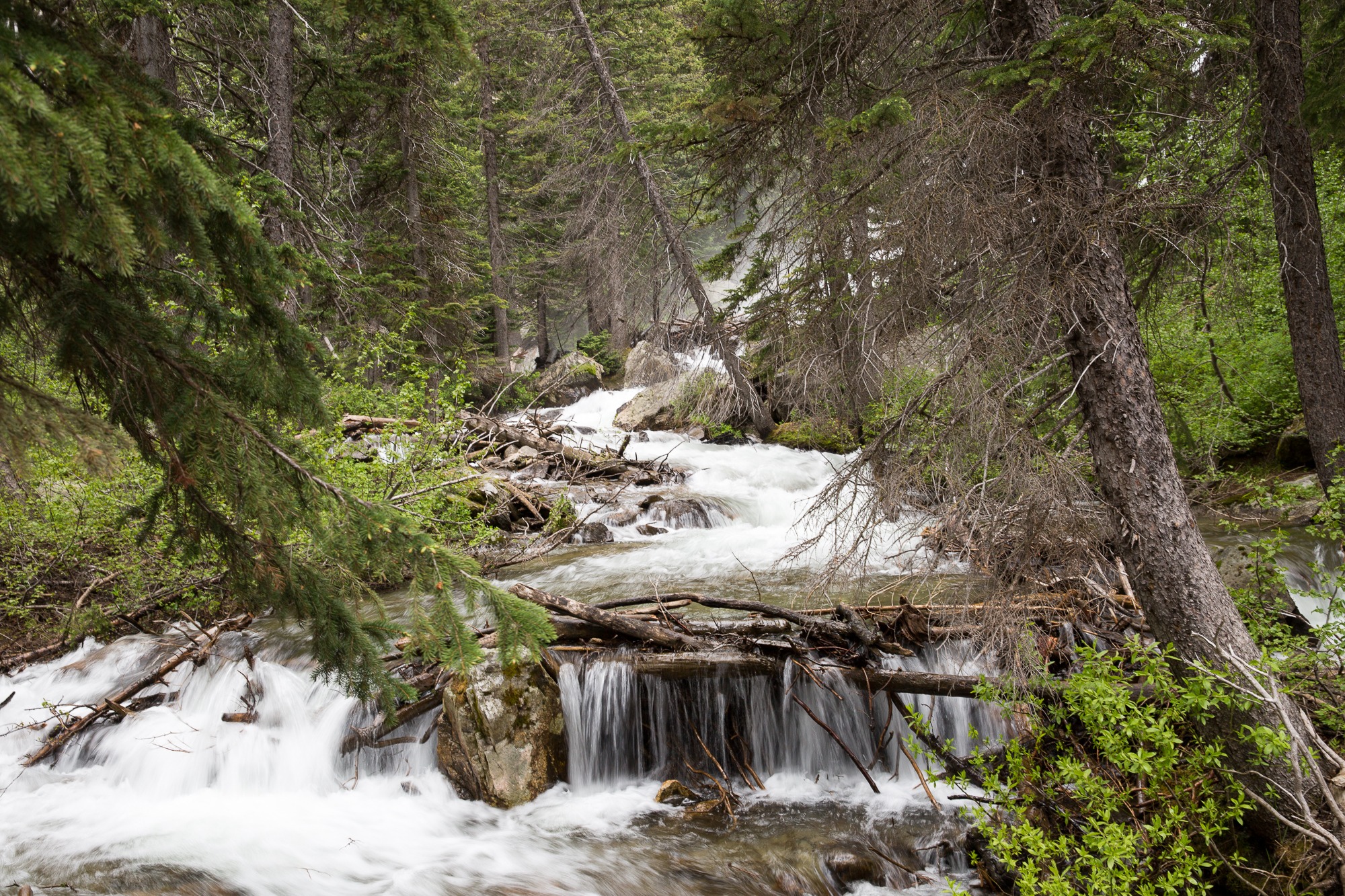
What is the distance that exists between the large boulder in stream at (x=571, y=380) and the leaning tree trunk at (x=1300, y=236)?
17286 millimetres

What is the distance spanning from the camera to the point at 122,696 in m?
6.10

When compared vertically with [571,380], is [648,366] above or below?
below

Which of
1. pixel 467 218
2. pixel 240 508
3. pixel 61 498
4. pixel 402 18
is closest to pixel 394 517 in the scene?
pixel 240 508

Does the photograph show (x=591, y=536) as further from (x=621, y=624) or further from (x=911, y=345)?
(x=911, y=345)

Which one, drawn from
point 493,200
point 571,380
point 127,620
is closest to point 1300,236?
point 127,620

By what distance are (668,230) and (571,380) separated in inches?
416

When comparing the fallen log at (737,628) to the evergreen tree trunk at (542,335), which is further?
the evergreen tree trunk at (542,335)

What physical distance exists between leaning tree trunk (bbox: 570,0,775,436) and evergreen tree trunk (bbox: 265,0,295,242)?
18.7ft

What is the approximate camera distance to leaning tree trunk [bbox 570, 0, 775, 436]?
13852 mm

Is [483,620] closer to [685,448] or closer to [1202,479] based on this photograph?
[1202,479]

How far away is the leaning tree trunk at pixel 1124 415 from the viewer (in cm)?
392

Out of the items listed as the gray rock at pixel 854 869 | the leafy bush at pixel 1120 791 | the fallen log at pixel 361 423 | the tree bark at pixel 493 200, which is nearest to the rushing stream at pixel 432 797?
the gray rock at pixel 854 869

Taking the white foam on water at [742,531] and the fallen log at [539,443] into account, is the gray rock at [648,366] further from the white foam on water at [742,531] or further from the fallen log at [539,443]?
the fallen log at [539,443]

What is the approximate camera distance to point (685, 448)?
643 inches
